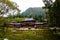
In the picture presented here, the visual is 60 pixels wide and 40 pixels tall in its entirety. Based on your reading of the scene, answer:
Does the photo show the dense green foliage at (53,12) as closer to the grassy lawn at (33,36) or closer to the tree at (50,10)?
the tree at (50,10)

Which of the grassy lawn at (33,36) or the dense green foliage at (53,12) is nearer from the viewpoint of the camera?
the grassy lawn at (33,36)

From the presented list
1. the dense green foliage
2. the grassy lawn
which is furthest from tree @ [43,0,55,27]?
the grassy lawn

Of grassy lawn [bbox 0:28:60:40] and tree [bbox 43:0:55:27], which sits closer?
grassy lawn [bbox 0:28:60:40]

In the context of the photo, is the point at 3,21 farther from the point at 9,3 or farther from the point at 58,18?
the point at 58,18

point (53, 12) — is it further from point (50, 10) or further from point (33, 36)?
point (33, 36)

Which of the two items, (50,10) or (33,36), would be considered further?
(50,10)

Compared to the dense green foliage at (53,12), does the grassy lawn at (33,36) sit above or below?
below

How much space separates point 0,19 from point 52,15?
2.68m

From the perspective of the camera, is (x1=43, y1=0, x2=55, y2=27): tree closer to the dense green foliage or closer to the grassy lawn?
the dense green foliage

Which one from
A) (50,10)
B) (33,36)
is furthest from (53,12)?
(33,36)

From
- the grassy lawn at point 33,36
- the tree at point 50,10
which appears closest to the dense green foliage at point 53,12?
the tree at point 50,10

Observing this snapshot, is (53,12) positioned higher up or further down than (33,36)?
higher up

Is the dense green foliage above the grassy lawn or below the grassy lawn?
above

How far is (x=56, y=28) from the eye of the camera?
8633mm
